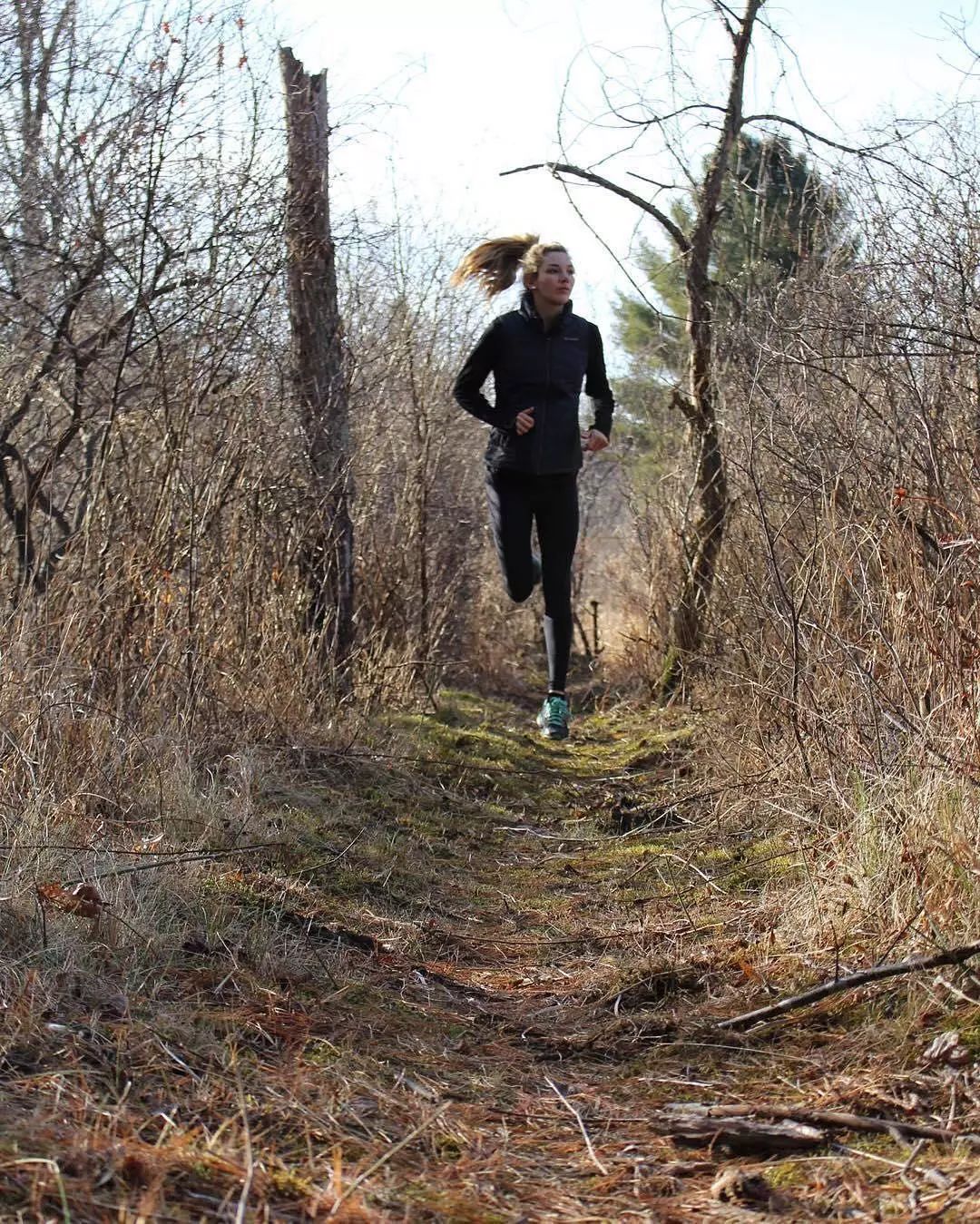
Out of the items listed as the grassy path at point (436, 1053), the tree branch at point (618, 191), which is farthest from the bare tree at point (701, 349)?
the grassy path at point (436, 1053)

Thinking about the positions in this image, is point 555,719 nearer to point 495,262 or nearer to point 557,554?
point 557,554

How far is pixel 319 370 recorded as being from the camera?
243 inches

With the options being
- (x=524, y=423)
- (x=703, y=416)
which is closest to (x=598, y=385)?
(x=524, y=423)

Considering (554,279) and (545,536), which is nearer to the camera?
(554,279)

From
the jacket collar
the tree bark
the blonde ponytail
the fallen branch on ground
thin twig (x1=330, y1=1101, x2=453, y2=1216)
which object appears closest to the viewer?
thin twig (x1=330, y1=1101, x2=453, y2=1216)

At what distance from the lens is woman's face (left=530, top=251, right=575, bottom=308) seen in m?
5.90

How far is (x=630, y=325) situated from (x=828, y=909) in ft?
63.6

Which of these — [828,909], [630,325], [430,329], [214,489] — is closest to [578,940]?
[828,909]

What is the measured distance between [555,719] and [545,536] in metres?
0.84

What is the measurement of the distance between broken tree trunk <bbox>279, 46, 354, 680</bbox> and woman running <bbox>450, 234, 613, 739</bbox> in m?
0.65

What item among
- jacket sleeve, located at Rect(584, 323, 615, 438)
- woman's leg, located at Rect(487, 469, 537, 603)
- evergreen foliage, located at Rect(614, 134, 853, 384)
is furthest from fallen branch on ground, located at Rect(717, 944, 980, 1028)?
jacket sleeve, located at Rect(584, 323, 615, 438)

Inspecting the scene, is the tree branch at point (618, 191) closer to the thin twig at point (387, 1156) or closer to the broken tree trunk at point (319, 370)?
the broken tree trunk at point (319, 370)

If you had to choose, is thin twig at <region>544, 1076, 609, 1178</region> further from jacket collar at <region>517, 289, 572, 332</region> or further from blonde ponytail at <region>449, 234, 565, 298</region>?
blonde ponytail at <region>449, 234, 565, 298</region>

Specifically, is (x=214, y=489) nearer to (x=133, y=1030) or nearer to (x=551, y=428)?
(x=551, y=428)
